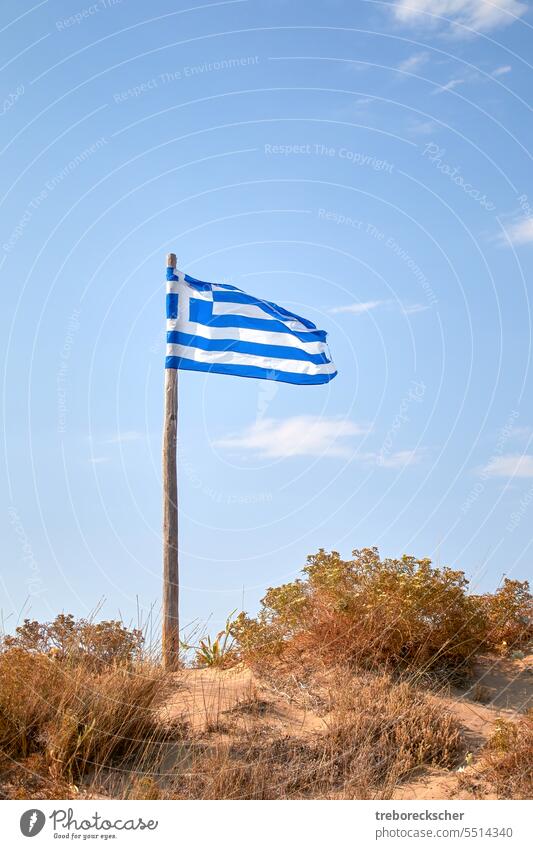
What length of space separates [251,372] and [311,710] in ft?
21.7

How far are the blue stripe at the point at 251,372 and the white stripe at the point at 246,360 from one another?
0.06 meters

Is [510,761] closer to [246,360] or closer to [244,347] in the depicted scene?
[246,360]

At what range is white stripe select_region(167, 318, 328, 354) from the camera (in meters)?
14.0

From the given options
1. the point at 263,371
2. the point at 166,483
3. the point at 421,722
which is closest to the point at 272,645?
the point at 421,722

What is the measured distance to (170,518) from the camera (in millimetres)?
13047

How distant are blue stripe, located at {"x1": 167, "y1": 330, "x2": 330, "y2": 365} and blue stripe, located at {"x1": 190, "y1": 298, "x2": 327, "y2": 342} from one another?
0.95ft

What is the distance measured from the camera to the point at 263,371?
48.3 feet

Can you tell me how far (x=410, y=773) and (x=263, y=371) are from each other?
7930mm

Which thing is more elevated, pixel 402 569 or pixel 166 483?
pixel 166 483

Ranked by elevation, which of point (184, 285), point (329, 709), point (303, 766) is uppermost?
point (184, 285)

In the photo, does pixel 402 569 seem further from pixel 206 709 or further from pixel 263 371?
pixel 263 371
